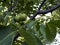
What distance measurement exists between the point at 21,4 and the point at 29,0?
121mm

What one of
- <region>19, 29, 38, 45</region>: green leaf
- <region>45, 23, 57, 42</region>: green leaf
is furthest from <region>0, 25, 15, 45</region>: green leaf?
<region>45, 23, 57, 42</region>: green leaf

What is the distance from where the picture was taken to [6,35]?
78cm

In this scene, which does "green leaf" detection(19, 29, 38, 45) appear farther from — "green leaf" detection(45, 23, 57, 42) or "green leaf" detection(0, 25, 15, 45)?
"green leaf" detection(45, 23, 57, 42)

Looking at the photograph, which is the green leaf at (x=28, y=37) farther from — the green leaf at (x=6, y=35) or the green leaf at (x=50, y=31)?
the green leaf at (x=50, y=31)

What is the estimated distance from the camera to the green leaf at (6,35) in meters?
0.74

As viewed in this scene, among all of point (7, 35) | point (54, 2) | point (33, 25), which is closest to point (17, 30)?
point (7, 35)

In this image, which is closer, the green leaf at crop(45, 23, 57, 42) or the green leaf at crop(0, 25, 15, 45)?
the green leaf at crop(0, 25, 15, 45)

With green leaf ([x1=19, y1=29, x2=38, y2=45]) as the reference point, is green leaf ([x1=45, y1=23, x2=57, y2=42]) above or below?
above

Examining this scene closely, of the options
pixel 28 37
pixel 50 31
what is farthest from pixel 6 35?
pixel 50 31

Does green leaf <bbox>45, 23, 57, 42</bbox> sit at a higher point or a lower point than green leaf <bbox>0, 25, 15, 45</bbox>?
higher

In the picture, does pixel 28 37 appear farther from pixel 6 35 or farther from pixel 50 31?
pixel 50 31

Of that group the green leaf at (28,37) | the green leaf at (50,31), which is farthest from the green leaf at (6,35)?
the green leaf at (50,31)

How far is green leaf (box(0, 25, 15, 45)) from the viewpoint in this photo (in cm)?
74

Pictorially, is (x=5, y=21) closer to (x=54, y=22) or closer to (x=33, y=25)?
(x=33, y=25)
